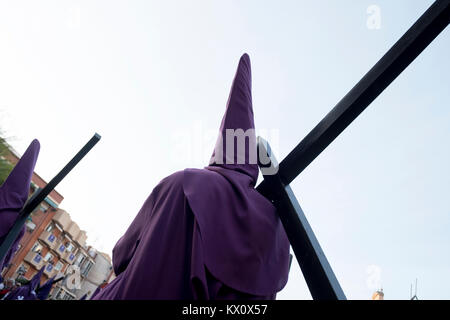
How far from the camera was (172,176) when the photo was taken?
989 millimetres

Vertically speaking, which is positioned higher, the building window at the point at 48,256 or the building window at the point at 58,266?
the building window at the point at 48,256

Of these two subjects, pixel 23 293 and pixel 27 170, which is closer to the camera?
pixel 27 170

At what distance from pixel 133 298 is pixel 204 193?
1.20 ft

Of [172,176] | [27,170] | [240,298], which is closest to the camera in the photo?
[240,298]

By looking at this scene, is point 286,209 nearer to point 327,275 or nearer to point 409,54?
point 327,275

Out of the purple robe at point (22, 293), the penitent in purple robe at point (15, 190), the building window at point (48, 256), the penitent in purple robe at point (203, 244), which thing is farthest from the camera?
the building window at point (48, 256)

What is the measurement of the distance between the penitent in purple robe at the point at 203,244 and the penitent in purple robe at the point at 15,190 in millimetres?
2144

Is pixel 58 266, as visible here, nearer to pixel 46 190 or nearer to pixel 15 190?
pixel 15 190

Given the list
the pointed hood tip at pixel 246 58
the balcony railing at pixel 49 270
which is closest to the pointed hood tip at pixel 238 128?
the pointed hood tip at pixel 246 58

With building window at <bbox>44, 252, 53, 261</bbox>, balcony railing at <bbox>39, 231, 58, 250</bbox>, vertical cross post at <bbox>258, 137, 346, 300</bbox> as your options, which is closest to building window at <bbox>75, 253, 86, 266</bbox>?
building window at <bbox>44, 252, 53, 261</bbox>

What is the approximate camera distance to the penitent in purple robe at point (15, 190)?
95.7 inches

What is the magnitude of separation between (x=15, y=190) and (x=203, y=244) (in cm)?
263

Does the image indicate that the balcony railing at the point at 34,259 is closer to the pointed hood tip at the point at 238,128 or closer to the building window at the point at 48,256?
the building window at the point at 48,256
